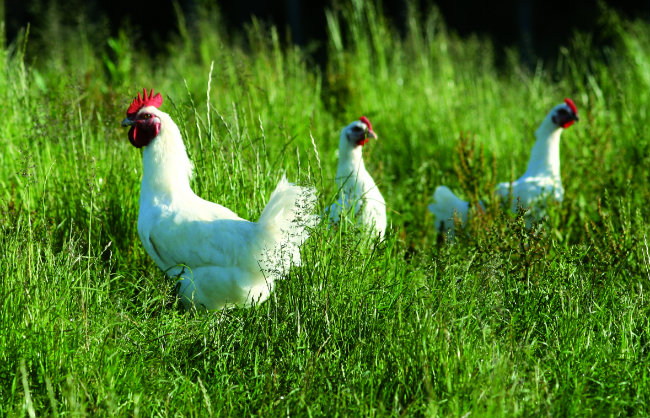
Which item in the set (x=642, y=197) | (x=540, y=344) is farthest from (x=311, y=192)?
(x=642, y=197)

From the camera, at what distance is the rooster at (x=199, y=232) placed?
3211mm

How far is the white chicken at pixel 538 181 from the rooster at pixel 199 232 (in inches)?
66.5

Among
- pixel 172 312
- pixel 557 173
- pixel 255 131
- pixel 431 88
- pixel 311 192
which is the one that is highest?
pixel 431 88

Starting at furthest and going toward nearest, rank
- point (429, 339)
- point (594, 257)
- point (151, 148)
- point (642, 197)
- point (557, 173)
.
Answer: point (557, 173) < point (642, 197) < point (151, 148) < point (594, 257) < point (429, 339)

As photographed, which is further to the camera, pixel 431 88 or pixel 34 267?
pixel 431 88

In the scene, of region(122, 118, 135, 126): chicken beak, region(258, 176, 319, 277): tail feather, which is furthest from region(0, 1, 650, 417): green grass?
region(122, 118, 135, 126): chicken beak

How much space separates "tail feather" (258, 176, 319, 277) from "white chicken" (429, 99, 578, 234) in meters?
1.67

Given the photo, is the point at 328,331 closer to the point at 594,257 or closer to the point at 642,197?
the point at 594,257

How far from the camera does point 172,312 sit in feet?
9.86

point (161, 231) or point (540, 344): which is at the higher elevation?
point (161, 231)

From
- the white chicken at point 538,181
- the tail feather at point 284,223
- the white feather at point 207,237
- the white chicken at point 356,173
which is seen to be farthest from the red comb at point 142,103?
the white chicken at point 538,181

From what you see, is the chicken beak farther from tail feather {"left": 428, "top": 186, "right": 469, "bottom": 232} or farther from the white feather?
tail feather {"left": 428, "top": 186, "right": 469, "bottom": 232}

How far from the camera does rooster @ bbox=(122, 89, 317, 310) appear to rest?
321cm

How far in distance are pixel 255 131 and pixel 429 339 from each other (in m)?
2.33
